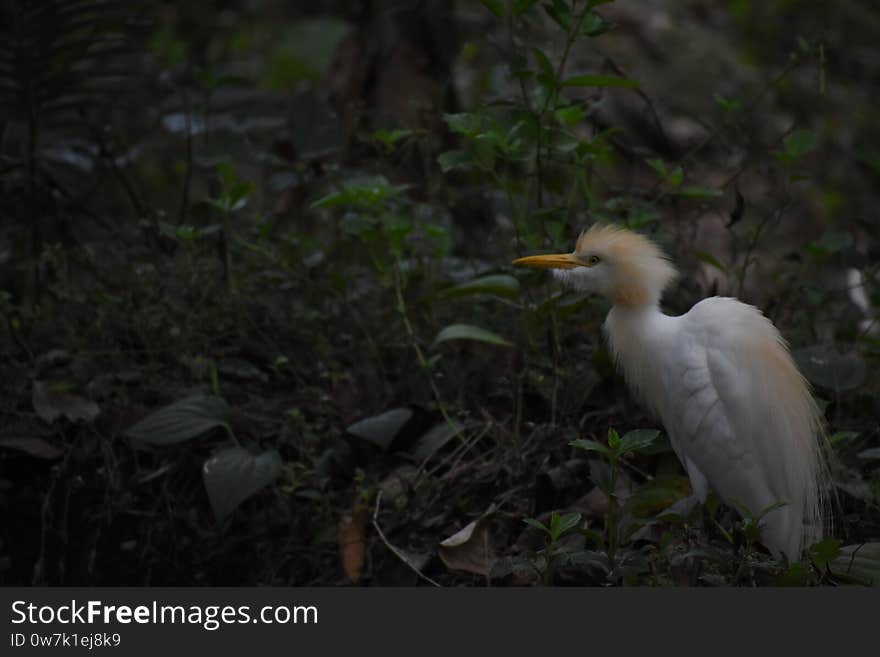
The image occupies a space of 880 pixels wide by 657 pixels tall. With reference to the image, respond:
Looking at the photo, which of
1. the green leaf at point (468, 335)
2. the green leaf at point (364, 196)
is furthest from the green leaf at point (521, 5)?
the green leaf at point (468, 335)

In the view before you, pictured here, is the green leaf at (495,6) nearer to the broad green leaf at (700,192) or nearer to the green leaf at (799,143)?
the broad green leaf at (700,192)

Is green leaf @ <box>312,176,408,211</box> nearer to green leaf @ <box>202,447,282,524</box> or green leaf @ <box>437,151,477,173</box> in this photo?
green leaf @ <box>437,151,477,173</box>

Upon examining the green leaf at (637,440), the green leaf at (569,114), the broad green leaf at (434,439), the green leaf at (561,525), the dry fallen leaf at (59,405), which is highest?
the green leaf at (569,114)

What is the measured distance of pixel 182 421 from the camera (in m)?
2.19

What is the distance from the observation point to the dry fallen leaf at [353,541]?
218 centimetres

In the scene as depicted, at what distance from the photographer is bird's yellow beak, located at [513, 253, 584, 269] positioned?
77.4 inches

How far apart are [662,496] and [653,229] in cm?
70

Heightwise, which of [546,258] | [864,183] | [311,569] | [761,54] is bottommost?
[864,183]

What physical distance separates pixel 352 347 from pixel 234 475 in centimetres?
55

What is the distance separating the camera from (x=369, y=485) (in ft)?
7.54

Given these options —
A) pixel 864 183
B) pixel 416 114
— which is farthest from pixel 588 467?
→ pixel 864 183

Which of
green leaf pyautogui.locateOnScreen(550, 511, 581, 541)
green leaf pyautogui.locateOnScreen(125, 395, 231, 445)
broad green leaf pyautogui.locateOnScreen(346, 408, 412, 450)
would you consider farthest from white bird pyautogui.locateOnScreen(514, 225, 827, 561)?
green leaf pyautogui.locateOnScreen(125, 395, 231, 445)

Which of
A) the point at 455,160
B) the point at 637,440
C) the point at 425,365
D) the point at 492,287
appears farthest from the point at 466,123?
the point at 637,440

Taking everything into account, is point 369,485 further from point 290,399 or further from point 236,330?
point 236,330
